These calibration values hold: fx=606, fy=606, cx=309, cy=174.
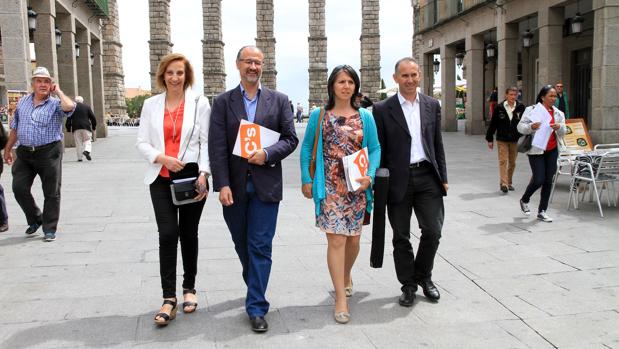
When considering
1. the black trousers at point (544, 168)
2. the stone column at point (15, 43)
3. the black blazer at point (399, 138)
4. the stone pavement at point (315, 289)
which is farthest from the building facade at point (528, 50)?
the stone column at point (15, 43)

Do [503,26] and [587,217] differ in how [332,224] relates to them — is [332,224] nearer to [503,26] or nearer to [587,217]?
[587,217]

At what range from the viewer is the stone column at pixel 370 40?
4353cm

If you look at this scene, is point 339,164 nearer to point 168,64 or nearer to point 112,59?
point 168,64

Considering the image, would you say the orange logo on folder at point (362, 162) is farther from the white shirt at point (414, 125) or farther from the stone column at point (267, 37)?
the stone column at point (267, 37)

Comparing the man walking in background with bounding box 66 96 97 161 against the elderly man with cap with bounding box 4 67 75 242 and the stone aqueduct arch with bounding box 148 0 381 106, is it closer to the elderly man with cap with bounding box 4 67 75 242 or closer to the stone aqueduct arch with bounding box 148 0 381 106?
the elderly man with cap with bounding box 4 67 75 242

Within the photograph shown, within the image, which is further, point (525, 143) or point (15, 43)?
point (15, 43)

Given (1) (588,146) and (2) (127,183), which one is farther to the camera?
(2) (127,183)

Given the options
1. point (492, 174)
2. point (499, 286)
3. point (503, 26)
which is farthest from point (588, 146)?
point (503, 26)

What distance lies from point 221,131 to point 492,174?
29.0ft

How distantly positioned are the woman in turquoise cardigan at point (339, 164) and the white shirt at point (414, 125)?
1.29ft

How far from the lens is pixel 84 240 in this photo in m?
6.87

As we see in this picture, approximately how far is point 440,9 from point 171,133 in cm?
2315

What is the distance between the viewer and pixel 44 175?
6.93 m

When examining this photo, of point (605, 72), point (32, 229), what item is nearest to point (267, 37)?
point (605, 72)
